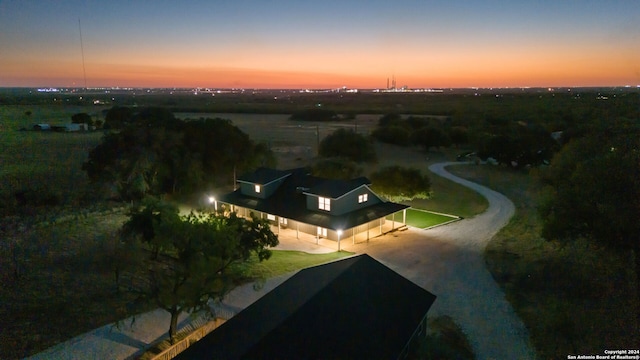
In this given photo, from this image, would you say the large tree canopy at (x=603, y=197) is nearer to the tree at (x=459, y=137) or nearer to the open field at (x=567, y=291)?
the open field at (x=567, y=291)

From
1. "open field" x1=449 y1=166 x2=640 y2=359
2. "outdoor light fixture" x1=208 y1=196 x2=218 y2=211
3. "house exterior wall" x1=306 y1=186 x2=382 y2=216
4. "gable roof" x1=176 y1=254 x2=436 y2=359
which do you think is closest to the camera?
"gable roof" x1=176 y1=254 x2=436 y2=359

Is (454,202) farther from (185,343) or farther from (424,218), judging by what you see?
(185,343)

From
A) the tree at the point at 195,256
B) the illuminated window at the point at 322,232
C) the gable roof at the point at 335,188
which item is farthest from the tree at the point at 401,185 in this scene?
the tree at the point at 195,256

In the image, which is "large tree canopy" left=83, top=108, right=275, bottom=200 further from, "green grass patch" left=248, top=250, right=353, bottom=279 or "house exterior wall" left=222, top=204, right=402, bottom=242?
"green grass patch" left=248, top=250, right=353, bottom=279

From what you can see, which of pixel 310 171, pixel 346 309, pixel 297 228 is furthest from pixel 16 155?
pixel 346 309

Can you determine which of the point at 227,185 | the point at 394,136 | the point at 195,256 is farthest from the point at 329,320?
the point at 394,136

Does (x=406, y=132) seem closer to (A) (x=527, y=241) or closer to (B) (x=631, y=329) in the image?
(A) (x=527, y=241)

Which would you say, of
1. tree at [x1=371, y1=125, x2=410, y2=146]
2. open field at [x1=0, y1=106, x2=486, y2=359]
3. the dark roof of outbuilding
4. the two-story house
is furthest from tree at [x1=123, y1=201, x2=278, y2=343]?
tree at [x1=371, y1=125, x2=410, y2=146]

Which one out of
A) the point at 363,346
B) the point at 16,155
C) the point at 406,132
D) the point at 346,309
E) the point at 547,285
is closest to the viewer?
the point at 363,346
